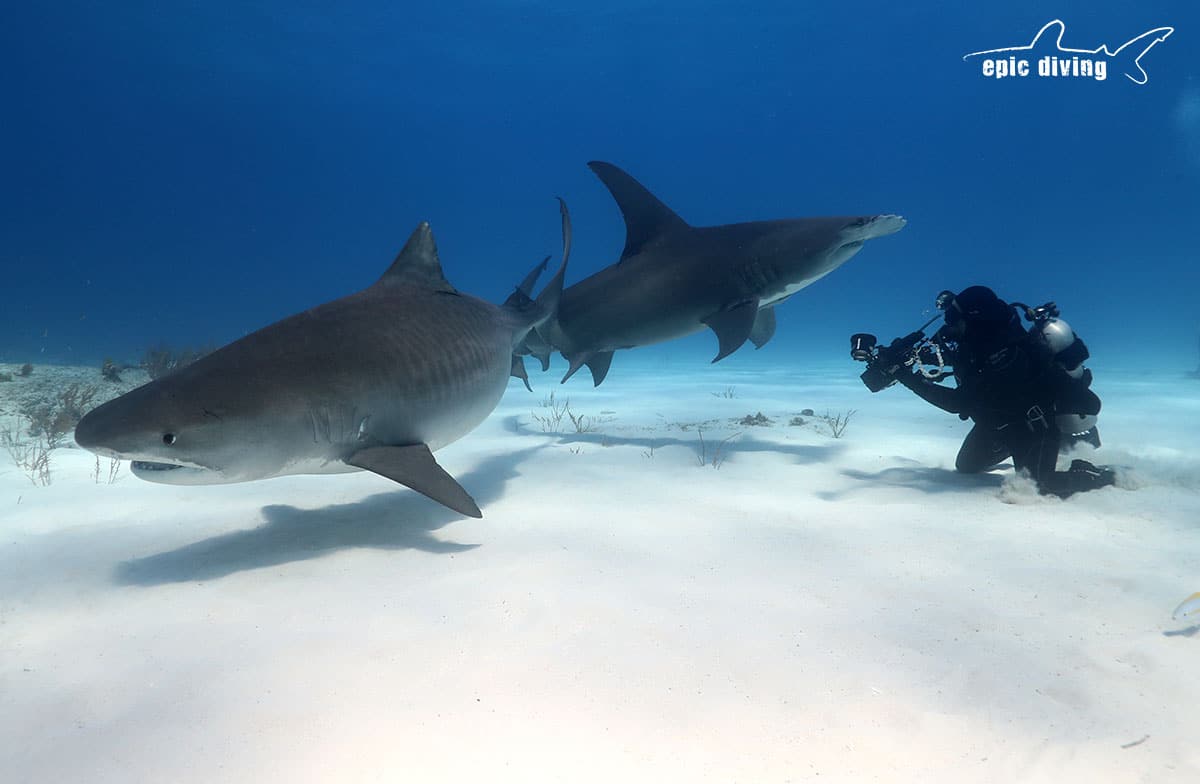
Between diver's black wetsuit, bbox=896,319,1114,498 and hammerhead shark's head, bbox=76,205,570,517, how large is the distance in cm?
400

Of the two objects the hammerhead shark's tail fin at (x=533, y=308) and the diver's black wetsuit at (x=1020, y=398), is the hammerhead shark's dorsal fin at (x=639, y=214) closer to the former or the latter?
the hammerhead shark's tail fin at (x=533, y=308)

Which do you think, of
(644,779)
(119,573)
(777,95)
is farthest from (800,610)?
(777,95)

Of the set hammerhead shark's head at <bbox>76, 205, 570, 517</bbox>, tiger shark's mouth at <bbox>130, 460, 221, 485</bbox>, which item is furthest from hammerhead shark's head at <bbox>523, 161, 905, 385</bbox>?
tiger shark's mouth at <bbox>130, 460, 221, 485</bbox>

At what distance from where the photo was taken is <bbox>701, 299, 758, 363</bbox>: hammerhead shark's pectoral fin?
6.23m

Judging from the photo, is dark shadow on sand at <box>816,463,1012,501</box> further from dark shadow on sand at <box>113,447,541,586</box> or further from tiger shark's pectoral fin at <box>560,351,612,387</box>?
dark shadow on sand at <box>113,447,541,586</box>

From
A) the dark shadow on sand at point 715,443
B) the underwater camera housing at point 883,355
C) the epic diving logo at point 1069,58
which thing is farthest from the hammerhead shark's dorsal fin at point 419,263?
the epic diving logo at point 1069,58

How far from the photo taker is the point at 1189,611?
2.56m

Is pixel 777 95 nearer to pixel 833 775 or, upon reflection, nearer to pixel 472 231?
pixel 472 231

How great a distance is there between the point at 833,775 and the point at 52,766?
7.32 feet

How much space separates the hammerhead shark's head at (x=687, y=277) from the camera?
243 inches

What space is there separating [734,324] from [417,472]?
13.3 ft

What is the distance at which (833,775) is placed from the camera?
1.68 meters

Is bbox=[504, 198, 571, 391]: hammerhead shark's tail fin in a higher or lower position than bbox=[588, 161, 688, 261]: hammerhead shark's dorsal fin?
lower

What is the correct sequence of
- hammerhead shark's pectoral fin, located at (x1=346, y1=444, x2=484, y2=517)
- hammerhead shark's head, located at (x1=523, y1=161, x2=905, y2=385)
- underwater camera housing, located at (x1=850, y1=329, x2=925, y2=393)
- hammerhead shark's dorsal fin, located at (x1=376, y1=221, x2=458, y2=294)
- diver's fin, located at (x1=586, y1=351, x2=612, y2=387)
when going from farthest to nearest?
diver's fin, located at (x1=586, y1=351, x2=612, y2=387) < hammerhead shark's head, located at (x1=523, y1=161, x2=905, y2=385) < underwater camera housing, located at (x1=850, y1=329, x2=925, y2=393) < hammerhead shark's dorsal fin, located at (x1=376, y1=221, x2=458, y2=294) < hammerhead shark's pectoral fin, located at (x1=346, y1=444, x2=484, y2=517)
